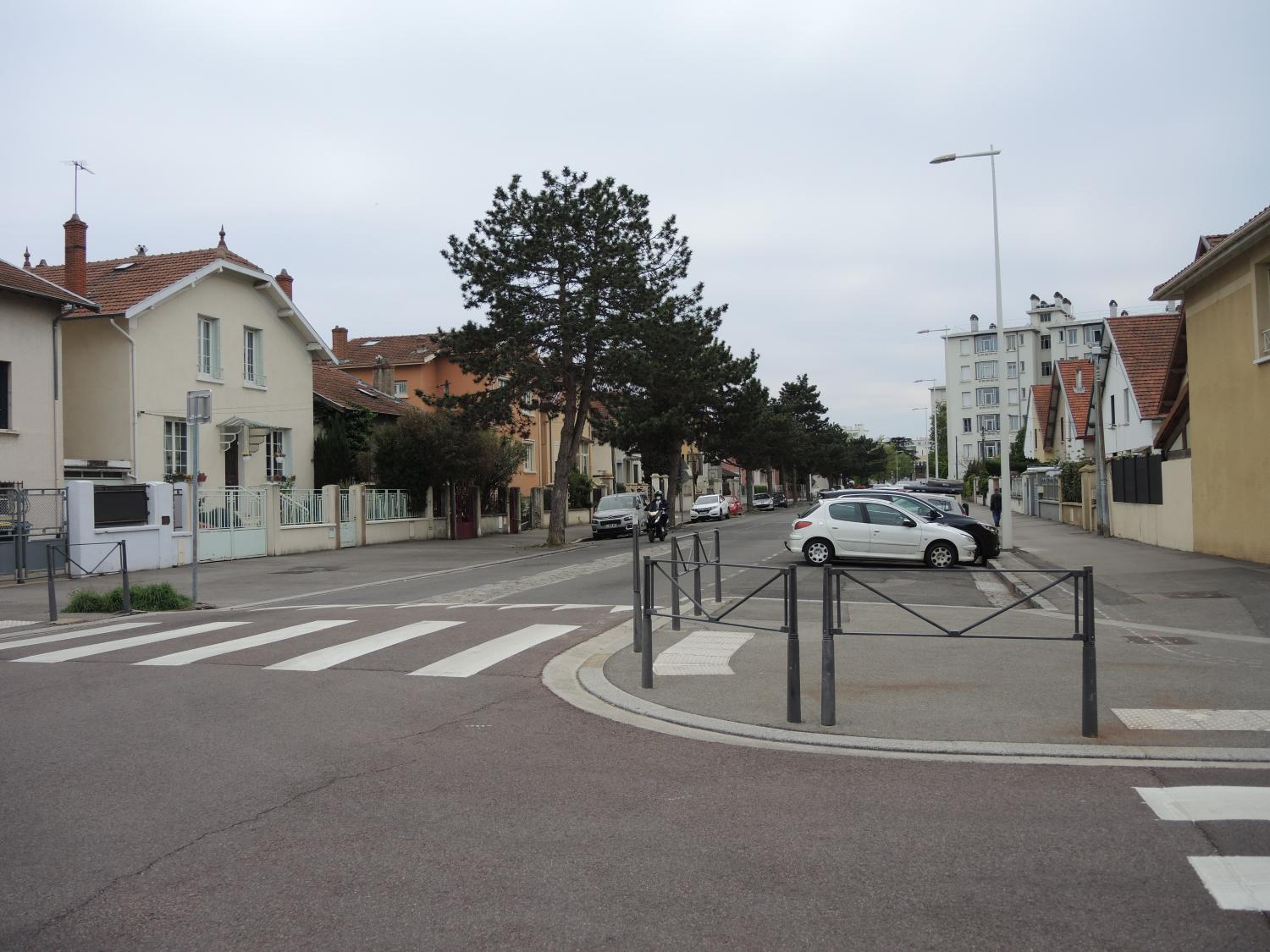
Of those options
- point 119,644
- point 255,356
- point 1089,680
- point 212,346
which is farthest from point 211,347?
point 1089,680

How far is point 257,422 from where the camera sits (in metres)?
31.4

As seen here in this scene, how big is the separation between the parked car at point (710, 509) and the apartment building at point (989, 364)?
45.0 metres

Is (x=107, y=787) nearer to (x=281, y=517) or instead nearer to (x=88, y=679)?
(x=88, y=679)

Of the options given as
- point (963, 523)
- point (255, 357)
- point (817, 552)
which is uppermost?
point (255, 357)

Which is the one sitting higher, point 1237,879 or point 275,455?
point 275,455

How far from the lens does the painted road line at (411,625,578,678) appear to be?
930 centimetres

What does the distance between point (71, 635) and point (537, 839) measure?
9.77 m

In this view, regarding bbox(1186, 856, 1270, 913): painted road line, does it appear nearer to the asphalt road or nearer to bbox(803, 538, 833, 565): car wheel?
the asphalt road

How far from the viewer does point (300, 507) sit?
96.0 feet

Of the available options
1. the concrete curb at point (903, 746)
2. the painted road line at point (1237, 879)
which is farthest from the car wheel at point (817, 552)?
A: the painted road line at point (1237, 879)

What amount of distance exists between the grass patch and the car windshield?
79.1 ft

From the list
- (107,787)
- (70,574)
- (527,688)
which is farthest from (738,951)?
(70,574)

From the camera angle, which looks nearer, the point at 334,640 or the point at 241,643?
the point at 241,643

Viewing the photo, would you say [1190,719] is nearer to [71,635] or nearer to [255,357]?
[71,635]
